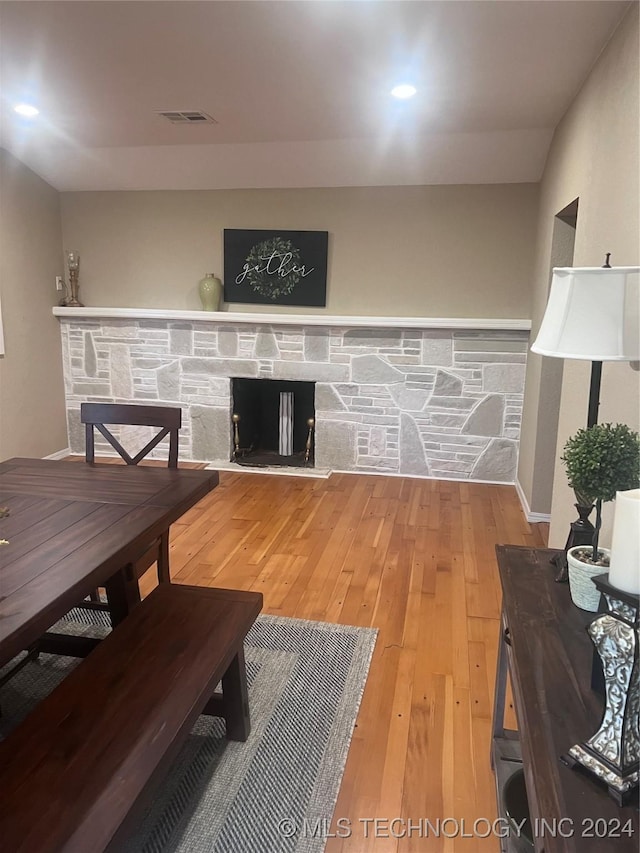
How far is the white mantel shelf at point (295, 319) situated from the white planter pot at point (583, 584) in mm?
3123

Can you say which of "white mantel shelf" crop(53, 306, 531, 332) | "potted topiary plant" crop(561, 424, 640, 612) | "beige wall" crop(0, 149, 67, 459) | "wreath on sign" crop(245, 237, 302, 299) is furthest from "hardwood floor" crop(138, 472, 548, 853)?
"beige wall" crop(0, 149, 67, 459)

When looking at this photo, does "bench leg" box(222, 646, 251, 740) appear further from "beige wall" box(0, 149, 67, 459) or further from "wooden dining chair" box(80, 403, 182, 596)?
"beige wall" box(0, 149, 67, 459)

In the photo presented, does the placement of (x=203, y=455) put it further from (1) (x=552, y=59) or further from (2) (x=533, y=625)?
(2) (x=533, y=625)

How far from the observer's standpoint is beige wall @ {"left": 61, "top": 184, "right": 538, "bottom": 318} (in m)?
4.29

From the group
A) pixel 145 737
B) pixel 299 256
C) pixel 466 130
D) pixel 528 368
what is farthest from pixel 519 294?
pixel 145 737

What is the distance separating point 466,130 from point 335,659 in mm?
3123

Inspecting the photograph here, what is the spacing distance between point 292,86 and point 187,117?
0.82m

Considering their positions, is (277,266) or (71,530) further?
(277,266)

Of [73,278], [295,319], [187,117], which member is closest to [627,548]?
[187,117]

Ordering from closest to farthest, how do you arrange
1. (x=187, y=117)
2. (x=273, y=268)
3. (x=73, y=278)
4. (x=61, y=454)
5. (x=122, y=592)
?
(x=122, y=592) < (x=187, y=117) < (x=273, y=268) < (x=73, y=278) < (x=61, y=454)

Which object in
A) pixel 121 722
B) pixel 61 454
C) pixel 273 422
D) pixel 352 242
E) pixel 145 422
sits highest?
pixel 352 242

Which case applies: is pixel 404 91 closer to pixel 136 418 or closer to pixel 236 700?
pixel 136 418

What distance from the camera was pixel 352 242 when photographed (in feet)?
14.8

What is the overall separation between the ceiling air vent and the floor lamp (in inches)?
112
